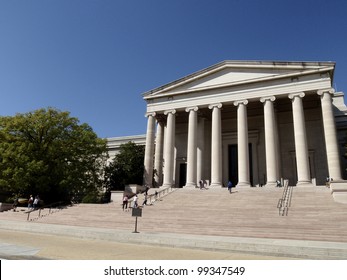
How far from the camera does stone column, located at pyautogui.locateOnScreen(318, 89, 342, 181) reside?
2691 centimetres

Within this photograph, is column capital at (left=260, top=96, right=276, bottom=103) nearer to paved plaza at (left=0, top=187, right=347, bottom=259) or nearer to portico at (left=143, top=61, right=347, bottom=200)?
portico at (left=143, top=61, right=347, bottom=200)

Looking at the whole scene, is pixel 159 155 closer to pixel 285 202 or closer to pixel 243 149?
pixel 243 149

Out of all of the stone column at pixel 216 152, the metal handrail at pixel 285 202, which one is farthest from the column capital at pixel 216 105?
the metal handrail at pixel 285 202

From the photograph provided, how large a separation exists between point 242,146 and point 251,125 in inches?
330

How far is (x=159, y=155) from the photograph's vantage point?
3722 centimetres

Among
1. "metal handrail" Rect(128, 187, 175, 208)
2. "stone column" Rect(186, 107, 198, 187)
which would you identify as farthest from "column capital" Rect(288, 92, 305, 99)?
"metal handrail" Rect(128, 187, 175, 208)

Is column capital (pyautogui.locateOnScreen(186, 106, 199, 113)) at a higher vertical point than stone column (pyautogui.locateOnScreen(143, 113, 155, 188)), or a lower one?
higher

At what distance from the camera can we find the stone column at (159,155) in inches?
1411

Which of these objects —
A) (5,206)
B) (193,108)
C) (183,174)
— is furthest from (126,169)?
(5,206)

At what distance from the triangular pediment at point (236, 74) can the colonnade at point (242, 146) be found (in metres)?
2.47

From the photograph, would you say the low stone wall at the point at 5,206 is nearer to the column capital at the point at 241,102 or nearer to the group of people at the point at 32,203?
the group of people at the point at 32,203

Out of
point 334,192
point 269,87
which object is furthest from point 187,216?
point 269,87

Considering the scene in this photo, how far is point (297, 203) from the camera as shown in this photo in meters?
21.3

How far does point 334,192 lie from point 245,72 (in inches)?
722
